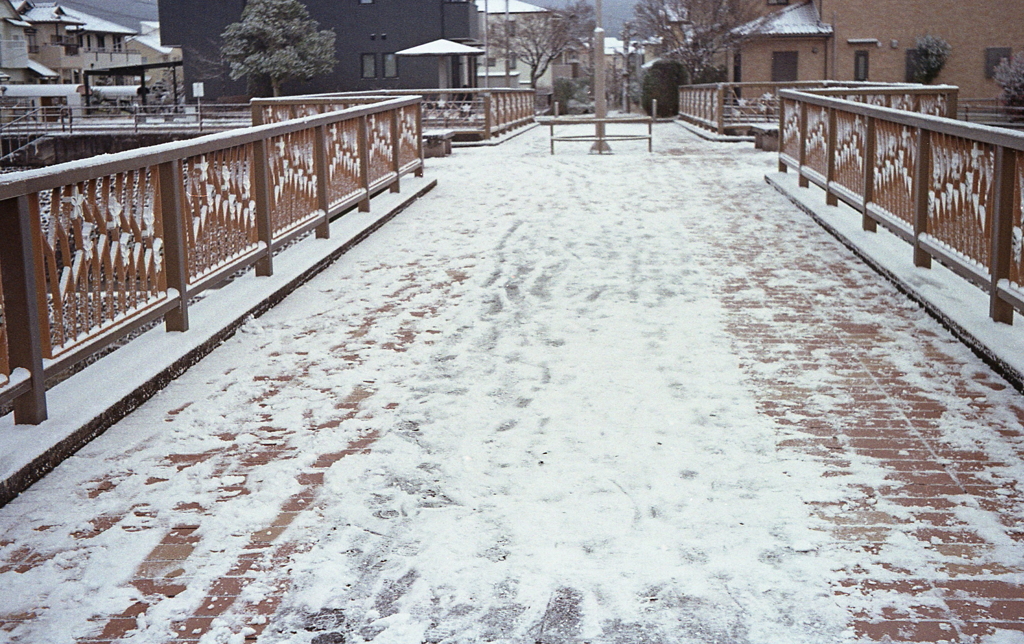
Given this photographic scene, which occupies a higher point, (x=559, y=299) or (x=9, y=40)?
(x=9, y=40)

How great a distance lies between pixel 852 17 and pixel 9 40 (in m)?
51.0

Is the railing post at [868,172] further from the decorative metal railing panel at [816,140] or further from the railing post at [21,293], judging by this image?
the railing post at [21,293]

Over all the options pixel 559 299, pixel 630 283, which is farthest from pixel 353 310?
pixel 630 283

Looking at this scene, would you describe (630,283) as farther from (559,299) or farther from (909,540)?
(909,540)

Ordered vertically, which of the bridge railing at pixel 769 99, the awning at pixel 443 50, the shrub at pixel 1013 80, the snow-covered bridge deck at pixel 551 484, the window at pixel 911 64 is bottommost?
the snow-covered bridge deck at pixel 551 484

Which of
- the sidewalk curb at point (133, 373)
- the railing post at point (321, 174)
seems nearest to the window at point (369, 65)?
the railing post at point (321, 174)

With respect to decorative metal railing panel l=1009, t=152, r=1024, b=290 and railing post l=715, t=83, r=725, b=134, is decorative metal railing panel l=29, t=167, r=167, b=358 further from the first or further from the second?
railing post l=715, t=83, r=725, b=134

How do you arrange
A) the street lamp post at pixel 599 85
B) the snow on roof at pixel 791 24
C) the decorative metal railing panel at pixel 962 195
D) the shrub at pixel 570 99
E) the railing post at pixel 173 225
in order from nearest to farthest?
the railing post at pixel 173 225, the decorative metal railing panel at pixel 962 195, the street lamp post at pixel 599 85, the snow on roof at pixel 791 24, the shrub at pixel 570 99

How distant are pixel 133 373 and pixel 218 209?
1787 millimetres

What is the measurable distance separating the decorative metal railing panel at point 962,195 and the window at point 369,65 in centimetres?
4508

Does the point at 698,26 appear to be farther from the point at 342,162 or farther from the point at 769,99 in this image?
the point at 342,162

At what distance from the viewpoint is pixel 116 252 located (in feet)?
17.9

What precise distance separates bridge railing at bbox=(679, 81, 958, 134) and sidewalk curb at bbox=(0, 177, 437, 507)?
25.7 feet

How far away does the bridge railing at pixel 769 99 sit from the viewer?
45.2 feet
